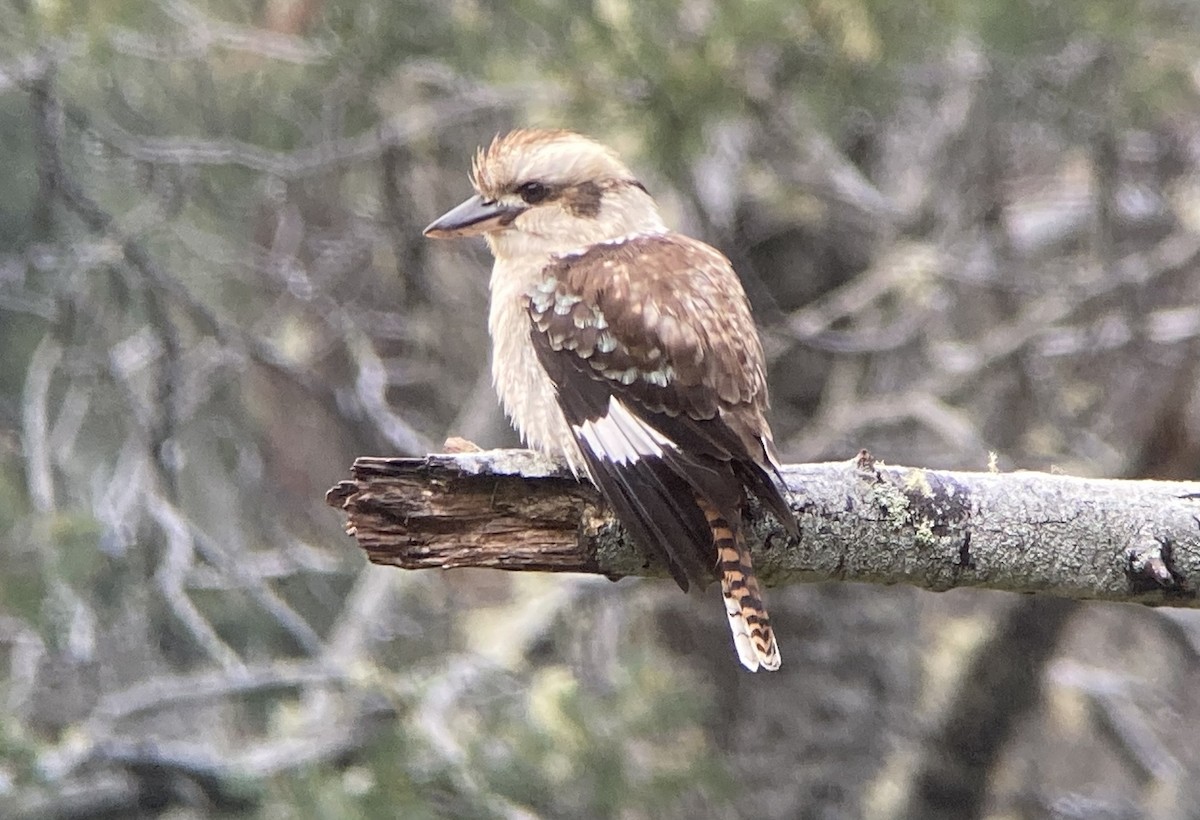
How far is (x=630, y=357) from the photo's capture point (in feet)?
8.47

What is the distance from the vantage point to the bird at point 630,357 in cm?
226

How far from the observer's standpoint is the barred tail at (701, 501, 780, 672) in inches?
88.1

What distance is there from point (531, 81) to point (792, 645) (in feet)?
6.02

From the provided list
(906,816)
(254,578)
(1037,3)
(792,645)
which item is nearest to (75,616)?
(254,578)

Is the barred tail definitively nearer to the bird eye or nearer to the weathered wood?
the weathered wood

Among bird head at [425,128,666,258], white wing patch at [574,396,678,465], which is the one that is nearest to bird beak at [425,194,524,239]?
bird head at [425,128,666,258]

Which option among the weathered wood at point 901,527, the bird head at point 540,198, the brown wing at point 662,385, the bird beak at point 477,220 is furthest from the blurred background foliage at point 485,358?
the weathered wood at point 901,527

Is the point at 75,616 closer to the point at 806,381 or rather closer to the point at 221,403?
the point at 221,403

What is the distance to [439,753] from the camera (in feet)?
11.0

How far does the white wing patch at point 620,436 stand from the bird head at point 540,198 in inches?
23.5

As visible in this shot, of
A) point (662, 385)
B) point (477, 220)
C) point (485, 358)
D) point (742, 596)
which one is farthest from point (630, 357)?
point (485, 358)

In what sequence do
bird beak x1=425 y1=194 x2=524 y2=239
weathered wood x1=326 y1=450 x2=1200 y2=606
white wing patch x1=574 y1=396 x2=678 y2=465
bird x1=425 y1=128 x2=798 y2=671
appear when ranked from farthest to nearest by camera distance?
bird beak x1=425 y1=194 x2=524 y2=239 → white wing patch x1=574 y1=396 x2=678 y2=465 → bird x1=425 y1=128 x2=798 y2=671 → weathered wood x1=326 y1=450 x2=1200 y2=606

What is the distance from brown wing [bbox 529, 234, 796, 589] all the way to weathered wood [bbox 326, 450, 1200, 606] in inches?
3.1

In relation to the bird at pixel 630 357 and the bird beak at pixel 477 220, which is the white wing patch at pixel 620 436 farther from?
the bird beak at pixel 477 220
